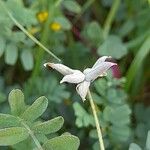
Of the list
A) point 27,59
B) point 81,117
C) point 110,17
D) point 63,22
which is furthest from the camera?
point 110,17

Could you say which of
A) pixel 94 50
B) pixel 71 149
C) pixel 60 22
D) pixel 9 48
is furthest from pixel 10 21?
pixel 71 149

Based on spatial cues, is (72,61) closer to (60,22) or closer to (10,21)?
(60,22)

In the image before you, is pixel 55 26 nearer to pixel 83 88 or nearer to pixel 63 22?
pixel 63 22

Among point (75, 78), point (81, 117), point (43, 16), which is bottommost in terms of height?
point (81, 117)

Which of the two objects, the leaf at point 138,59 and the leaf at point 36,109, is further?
the leaf at point 138,59

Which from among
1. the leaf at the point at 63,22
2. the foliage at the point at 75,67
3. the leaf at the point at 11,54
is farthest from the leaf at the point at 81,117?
the leaf at the point at 63,22

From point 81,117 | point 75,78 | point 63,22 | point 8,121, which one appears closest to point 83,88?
point 75,78

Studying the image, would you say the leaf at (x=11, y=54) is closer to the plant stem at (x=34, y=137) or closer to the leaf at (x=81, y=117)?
the leaf at (x=81, y=117)
